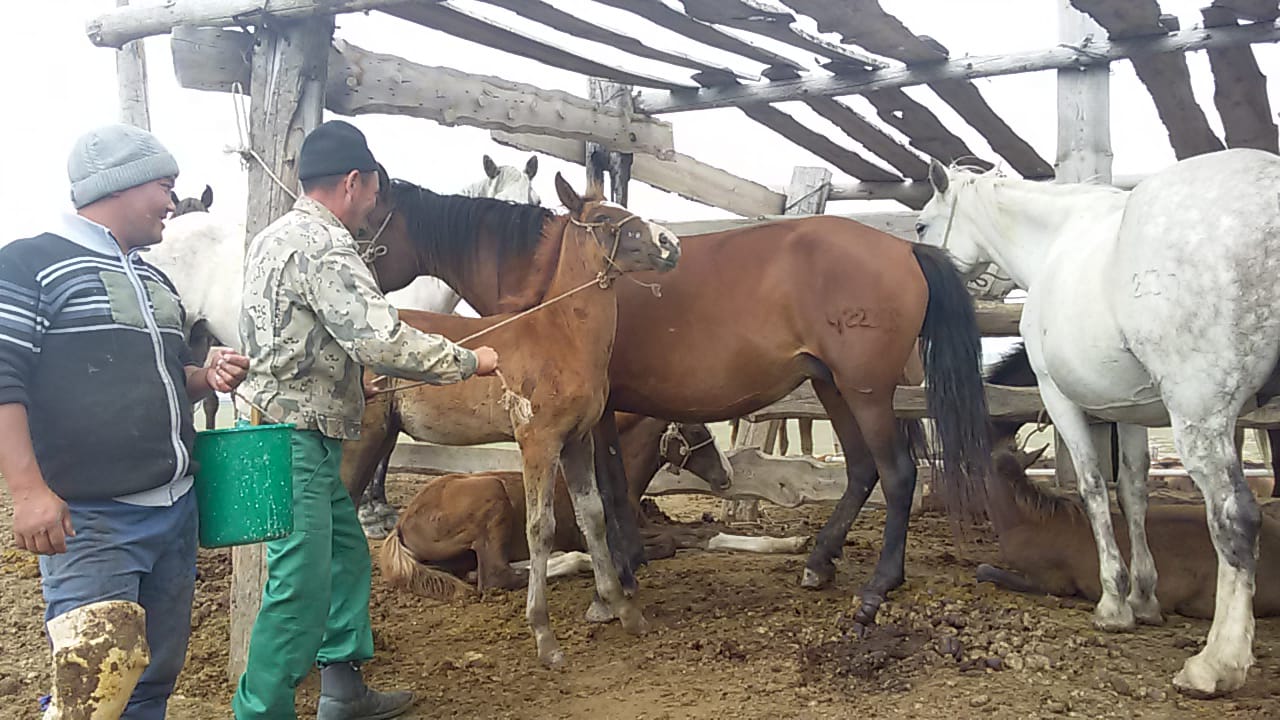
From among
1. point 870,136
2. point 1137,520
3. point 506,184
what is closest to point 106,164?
point 1137,520

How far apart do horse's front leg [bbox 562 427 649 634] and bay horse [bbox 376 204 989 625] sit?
0.41 meters

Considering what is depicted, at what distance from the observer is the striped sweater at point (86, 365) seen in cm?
248

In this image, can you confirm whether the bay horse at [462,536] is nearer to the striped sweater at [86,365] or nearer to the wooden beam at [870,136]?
the striped sweater at [86,365]

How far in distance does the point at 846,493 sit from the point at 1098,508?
146cm

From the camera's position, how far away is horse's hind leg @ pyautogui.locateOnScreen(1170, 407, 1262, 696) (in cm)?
363

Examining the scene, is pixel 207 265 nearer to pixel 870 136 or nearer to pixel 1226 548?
pixel 870 136

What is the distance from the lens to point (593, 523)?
4.76 meters

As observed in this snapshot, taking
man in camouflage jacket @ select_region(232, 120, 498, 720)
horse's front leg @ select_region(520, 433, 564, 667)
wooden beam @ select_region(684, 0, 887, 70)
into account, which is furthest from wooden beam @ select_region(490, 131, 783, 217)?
man in camouflage jacket @ select_region(232, 120, 498, 720)

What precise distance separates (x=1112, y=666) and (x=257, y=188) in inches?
166

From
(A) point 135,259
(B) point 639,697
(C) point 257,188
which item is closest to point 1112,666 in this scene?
(B) point 639,697

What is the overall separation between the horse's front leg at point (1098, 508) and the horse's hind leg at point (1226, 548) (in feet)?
2.82

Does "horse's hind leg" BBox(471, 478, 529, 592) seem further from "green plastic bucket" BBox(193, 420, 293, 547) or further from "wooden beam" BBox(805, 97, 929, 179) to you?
"wooden beam" BBox(805, 97, 929, 179)

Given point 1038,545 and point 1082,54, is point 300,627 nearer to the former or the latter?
point 1038,545

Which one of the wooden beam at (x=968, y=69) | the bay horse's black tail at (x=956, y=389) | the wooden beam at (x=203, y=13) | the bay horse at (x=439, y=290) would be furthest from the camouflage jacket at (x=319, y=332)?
the wooden beam at (x=968, y=69)
